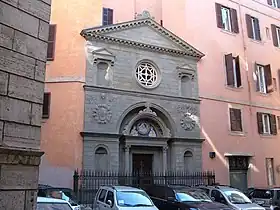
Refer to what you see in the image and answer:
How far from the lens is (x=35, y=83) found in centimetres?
675

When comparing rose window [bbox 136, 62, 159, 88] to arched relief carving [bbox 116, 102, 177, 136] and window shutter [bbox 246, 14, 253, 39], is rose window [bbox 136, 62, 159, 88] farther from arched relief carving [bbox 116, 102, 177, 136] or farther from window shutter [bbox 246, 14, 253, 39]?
window shutter [bbox 246, 14, 253, 39]

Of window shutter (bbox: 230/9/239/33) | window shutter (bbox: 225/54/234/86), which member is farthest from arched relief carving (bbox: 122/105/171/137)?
window shutter (bbox: 230/9/239/33)

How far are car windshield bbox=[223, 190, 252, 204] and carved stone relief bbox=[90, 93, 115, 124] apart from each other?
25.0ft

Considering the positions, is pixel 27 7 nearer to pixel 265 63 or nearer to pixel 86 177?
pixel 86 177

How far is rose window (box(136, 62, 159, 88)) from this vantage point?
2048 cm

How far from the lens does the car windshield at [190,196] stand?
12508 millimetres

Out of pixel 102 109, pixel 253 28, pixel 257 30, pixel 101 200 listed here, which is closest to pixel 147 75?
pixel 102 109

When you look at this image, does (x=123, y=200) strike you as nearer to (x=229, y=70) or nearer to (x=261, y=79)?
(x=229, y=70)

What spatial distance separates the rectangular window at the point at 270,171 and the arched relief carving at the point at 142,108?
8069 millimetres

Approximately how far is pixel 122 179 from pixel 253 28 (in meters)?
16.1

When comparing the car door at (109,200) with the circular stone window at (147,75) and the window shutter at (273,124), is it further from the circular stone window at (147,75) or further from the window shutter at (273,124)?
the window shutter at (273,124)

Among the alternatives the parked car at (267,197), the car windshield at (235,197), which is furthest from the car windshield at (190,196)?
the parked car at (267,197)

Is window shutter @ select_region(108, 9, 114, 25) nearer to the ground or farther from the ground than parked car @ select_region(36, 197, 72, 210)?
farther from the ground

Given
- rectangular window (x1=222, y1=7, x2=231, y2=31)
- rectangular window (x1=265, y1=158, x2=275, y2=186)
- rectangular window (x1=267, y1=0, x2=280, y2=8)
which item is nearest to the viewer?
rectangular window (x1=265, y1=158, x2=275, y2=186)
